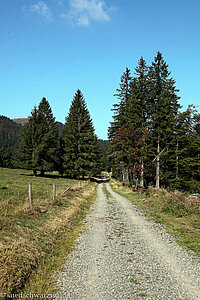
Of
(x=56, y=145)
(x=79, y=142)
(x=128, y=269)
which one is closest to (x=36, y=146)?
(x=56, y=145)

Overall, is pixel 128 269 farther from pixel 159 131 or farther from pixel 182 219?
pixel 159 131

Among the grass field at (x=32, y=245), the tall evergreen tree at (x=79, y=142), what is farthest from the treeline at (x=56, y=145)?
the grass field at (x=32, y=245)

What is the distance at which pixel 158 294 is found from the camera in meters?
4.31

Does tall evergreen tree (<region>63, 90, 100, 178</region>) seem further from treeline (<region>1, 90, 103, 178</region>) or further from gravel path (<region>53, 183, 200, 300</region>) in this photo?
gravel path (<region>53, 183, 200, 300</region>)

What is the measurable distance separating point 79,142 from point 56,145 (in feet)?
16.7

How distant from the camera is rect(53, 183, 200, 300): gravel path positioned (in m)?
4.38


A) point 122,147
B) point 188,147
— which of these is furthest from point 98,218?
point 188,147

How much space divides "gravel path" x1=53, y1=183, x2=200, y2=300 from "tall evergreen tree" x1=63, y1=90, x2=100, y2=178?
112ft

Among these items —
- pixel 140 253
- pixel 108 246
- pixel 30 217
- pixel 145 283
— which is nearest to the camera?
pixel 145 283

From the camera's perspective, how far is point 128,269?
5.51 metres

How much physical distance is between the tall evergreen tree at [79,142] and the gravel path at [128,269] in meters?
34.2

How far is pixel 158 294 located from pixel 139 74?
29.5 metres

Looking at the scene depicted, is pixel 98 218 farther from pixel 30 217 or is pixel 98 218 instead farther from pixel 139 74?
pixel 139 74

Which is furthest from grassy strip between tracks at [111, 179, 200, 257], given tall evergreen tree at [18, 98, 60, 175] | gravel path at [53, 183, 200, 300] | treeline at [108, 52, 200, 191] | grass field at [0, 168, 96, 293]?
tall evergreen tree at [18, 98, 60, 175]
